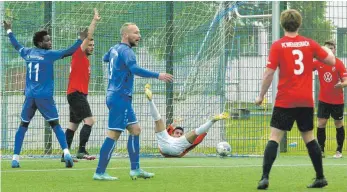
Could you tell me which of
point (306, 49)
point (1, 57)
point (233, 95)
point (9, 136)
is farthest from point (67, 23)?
point (306, 49)

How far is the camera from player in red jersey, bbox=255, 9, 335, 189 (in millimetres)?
9352

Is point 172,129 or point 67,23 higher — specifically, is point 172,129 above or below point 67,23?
below

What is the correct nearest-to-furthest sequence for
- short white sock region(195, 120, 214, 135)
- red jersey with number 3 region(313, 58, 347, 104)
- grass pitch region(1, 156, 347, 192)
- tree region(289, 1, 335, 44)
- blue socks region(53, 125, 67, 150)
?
grass pitch region(1, 156, 347, 192)
blue socks region(53, 125, 67, 150)
short white sock region(195, 120, 214, 135)
red jersey with number 3 region(313, 58, 347, 104)
tree region(289, 1, 335, 44)

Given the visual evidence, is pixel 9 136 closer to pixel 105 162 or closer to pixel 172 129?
pixel 172 129

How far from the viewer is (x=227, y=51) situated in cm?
1608

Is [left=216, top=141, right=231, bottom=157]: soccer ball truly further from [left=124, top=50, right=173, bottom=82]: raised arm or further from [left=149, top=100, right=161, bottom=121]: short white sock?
[left=124, top=50, right=173, bottom=82]: raised arm

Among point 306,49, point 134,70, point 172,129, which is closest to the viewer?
point 306,49

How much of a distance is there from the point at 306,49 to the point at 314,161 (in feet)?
4.09

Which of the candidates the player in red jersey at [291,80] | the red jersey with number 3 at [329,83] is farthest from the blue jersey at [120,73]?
the red jersey with number 3 at [329,83]

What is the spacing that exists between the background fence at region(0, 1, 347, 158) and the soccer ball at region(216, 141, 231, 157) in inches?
31.2

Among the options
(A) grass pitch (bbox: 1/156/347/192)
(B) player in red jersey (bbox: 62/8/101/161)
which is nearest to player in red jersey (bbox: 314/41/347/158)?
(A) grass pitch (bbox: 1/156/347/192)

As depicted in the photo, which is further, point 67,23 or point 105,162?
point 67,23

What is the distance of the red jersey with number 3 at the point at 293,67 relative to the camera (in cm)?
934

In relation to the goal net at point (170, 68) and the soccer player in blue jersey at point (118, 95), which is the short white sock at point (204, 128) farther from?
the soccer player in blue jersey at point (118, 95)
